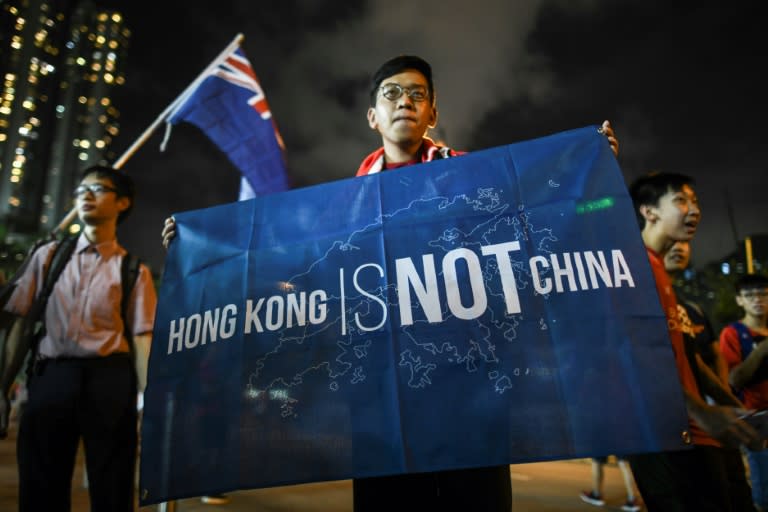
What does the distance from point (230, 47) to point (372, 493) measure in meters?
6.20

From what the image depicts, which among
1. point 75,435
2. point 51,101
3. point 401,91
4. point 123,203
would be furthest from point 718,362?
point 51,101

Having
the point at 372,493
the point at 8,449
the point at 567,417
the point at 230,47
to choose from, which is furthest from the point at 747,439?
the point at 8,449

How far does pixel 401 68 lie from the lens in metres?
2.03

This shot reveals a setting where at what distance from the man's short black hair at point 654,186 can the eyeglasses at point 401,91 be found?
1.42m

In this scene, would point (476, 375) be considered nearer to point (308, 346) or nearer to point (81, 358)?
point (308, 346)

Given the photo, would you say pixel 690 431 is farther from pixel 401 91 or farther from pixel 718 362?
pixel 401 91

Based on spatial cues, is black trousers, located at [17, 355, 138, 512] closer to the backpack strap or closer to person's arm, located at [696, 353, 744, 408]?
the backpack strap

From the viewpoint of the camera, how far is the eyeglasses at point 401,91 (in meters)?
2.00

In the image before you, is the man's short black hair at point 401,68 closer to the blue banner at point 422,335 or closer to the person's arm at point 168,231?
the blue banner at point 422,335

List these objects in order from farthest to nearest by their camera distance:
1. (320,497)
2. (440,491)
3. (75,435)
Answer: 1. (320,497)
2. (75,435)
3. (440,491)

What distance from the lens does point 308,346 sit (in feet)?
5.67

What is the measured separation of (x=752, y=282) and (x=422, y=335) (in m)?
4.35

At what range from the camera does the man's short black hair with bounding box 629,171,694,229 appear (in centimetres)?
250

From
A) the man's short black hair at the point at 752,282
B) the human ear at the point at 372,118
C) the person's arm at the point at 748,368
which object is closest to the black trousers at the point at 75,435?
the human ear at the point at 372,118
